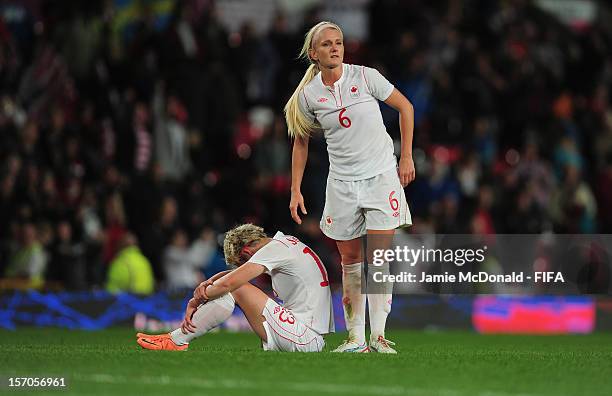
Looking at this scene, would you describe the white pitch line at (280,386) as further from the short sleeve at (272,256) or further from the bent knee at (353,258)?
the bent knee at (353,258)

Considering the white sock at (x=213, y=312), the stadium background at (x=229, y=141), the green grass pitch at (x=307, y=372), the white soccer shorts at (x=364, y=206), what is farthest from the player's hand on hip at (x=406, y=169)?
the stadium background at (x=229, y=141)

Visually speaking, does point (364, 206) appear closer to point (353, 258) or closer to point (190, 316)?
point (353, 258)

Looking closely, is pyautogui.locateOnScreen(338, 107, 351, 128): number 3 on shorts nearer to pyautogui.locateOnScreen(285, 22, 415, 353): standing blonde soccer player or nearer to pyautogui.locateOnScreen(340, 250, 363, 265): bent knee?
pyautogui.locateOnScreen(285, 22, 415, 353): standing blonde soccer player

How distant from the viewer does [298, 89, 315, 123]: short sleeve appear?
9.66 m

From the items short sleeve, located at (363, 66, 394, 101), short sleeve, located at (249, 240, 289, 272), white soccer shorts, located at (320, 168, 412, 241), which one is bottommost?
short sleeve, located at (249, 240, 289, 272)

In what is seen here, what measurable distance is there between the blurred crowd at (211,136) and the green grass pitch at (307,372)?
21.4 ft

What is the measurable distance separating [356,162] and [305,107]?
578mm

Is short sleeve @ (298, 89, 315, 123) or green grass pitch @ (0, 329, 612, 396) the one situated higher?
short sleeve @ (298, 89, 315, 123)

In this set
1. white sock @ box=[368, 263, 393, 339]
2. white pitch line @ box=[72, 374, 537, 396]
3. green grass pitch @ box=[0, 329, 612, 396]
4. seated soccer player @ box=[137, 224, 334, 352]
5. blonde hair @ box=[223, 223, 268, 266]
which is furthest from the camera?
white sock @ box=[368, 263, 393, 339]

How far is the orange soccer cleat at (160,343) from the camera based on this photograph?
955 cm

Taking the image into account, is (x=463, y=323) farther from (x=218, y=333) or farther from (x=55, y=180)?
(x=55, y=180)

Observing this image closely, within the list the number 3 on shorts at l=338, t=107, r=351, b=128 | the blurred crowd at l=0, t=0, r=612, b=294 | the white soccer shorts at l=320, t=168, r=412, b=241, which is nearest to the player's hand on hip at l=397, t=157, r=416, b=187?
the white soccer shorts at l=320, t=168, r=412, b=241

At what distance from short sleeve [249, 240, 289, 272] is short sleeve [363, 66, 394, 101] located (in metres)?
1.28

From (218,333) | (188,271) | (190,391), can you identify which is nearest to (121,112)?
(188,271)
